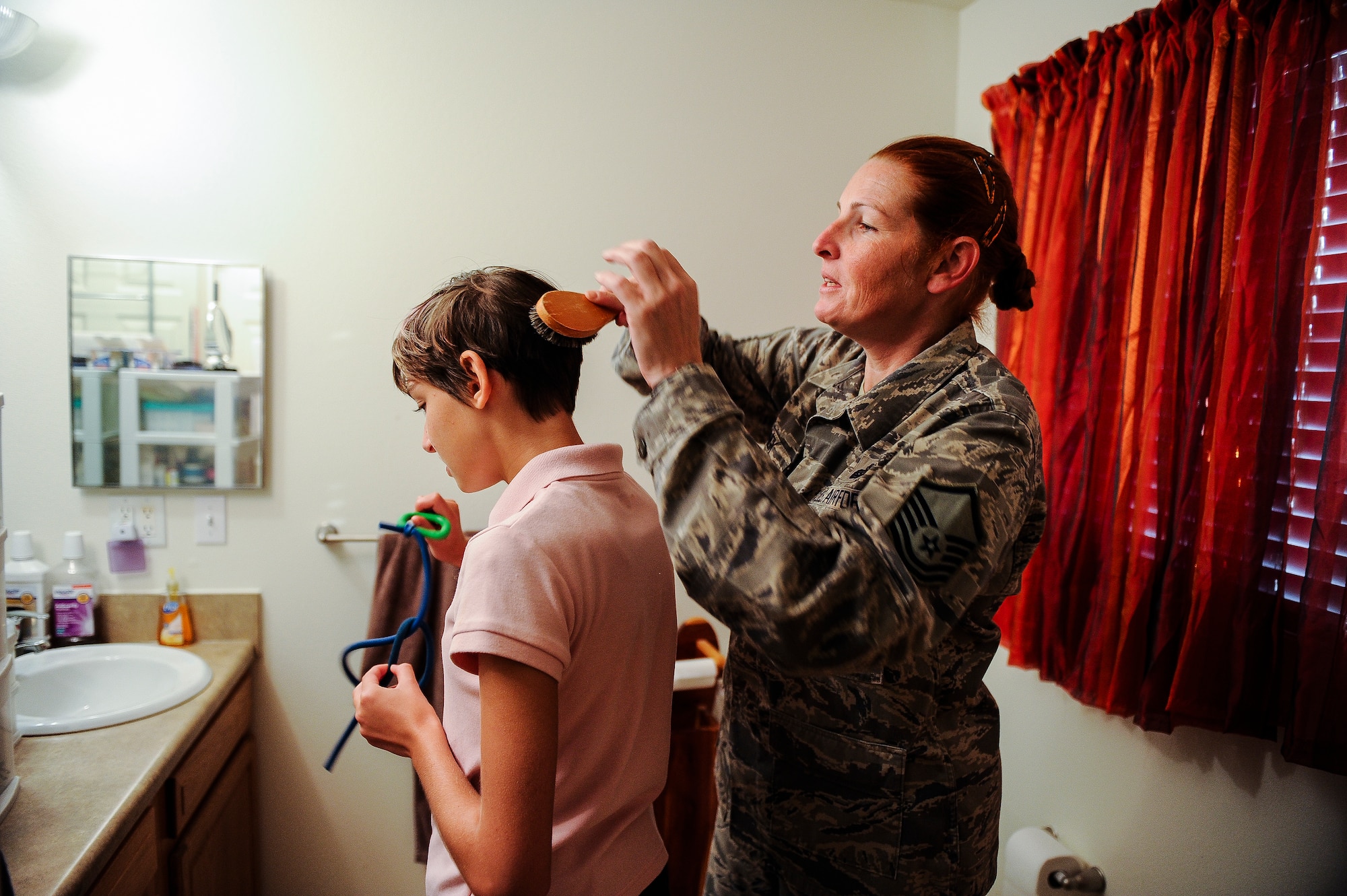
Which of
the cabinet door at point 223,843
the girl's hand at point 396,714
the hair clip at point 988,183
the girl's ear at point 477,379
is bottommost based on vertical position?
the cabinet door at point 223,843

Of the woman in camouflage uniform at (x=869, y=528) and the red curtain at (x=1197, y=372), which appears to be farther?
the red curtain at (x=1197, y=372)

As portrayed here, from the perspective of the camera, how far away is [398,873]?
6.74 feet

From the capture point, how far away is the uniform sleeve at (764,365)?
1.23 m

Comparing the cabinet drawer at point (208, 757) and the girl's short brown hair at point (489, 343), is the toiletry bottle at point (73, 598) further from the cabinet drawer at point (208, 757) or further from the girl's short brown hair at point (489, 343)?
the girl's short brown hair at point (489, 343)

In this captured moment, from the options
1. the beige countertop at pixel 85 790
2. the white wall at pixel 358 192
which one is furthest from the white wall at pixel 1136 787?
the beige countertop at pixel 85 790

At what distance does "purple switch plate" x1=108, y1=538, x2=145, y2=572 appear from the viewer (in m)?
1.85

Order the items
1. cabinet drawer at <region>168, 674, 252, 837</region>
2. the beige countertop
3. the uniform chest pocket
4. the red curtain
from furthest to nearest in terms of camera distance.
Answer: cabinet drawer at <region>168, 674, 252, 837</region> → the red curtain → the beige countertop → the uniform chest pocket

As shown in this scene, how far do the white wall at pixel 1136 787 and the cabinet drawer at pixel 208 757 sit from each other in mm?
1845

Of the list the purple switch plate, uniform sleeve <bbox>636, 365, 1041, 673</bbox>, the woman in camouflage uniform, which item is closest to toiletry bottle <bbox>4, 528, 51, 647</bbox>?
the purple switch plate

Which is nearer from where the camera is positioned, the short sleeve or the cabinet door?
the short sleeve

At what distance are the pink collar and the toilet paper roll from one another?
1.45 metres

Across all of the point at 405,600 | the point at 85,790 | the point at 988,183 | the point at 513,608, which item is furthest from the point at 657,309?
the point at 405,600

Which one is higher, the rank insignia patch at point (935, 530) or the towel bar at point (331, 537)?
the rank insignia patch at point (935, 530)

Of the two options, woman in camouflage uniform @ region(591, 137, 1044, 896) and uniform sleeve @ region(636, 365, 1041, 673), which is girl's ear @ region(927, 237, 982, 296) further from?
uniform sleeve @ region(636, 365, 1041, 673)
